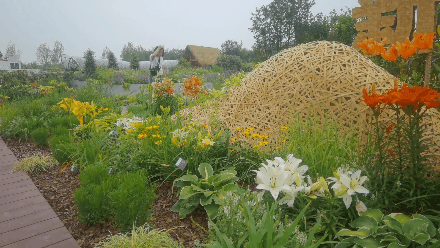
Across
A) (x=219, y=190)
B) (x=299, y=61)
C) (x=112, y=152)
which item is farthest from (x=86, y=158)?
(x=299, y=61)

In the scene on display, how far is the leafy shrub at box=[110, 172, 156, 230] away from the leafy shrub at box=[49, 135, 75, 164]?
1.50 m

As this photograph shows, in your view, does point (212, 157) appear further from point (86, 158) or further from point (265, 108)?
point (86, 158)

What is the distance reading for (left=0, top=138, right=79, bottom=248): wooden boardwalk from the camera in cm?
204

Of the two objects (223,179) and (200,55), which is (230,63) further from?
(223,179)

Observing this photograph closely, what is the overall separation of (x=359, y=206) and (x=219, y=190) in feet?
3.00

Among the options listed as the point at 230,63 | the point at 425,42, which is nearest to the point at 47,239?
the point at 425,42

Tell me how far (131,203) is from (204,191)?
1.71 ft

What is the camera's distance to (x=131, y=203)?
6.34ft

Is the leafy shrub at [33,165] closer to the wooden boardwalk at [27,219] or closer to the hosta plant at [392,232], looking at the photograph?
the wooden boardwalk at [27,219]

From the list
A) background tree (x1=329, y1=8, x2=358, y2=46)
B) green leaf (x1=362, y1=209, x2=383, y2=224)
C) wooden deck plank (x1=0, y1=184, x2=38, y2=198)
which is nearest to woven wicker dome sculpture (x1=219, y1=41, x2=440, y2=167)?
green leaf (x1=362, y1=209, x2=383, y2=224)

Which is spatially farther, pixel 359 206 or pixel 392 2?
pixel 392 2

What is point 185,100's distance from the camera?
19.3 ft

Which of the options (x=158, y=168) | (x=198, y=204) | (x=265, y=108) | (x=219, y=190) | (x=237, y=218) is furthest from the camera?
(x=265, y=108)

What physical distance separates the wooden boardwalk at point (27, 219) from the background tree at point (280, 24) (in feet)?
56.0
